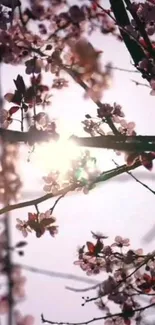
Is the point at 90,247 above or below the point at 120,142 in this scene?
below

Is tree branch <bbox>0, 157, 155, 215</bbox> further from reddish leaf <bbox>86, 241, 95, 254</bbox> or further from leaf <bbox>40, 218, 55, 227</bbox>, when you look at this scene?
reddish leaf <bbox>86, 241, 95, 254</bbox>

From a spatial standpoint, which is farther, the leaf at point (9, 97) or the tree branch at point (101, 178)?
the leaf at point (9, 97)

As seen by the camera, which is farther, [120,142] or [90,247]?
[90,247]

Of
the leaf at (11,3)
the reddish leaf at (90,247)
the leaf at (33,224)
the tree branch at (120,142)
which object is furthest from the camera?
the reddish leaf at (90,247)

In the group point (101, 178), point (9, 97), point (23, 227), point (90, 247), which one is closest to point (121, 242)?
point (90, 247)

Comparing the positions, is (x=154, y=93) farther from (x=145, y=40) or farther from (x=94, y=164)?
(x=94, y=164)

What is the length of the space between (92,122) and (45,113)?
2.45ft

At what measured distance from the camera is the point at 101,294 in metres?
5.05

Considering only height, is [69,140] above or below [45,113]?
below

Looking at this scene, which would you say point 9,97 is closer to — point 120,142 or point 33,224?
point 120,142

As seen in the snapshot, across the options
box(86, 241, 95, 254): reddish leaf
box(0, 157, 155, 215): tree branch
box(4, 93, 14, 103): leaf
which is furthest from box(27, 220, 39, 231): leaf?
box(4, 93, 14, 103): leaf

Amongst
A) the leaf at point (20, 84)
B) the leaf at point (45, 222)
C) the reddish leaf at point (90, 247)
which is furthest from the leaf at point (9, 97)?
the reddish leaf at point (90, 247)

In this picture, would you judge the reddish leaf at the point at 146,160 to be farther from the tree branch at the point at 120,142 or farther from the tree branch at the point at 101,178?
the tree branch at the point at 120,142

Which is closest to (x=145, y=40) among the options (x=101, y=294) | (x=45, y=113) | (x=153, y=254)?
(x=45, y=113)
